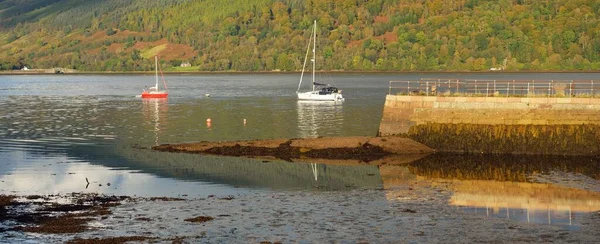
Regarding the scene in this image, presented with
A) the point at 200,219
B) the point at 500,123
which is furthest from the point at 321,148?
the point at 200,219

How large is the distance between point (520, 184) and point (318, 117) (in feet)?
162

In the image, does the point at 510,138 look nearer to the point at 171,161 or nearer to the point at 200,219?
the point at 171,161

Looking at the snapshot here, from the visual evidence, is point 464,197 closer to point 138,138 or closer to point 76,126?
point 138,138

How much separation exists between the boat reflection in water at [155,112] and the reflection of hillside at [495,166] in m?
22.6

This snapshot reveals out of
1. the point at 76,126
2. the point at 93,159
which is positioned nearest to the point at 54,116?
the point at 76,126

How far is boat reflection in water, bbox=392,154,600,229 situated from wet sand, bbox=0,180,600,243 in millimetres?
1235

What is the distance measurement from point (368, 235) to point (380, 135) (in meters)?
27.5

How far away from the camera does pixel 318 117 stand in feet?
311

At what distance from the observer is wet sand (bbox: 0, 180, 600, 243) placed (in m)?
33.2

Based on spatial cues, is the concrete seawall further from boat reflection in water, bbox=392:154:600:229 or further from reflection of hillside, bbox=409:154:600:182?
boat reflection in water, bbox=392:154:600:229

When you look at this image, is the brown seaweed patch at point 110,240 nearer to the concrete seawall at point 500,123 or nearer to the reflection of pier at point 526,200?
the reflection of pier at point 526,200

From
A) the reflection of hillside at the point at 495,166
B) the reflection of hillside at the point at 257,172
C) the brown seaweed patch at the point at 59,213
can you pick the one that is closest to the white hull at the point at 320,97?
the reflection of hillside at the point at 257,172

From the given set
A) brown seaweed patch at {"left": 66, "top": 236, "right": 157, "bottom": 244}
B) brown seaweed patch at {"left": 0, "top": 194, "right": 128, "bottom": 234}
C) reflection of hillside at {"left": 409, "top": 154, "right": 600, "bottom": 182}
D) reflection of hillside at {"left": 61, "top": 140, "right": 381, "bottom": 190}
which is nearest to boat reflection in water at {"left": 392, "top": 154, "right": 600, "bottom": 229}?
reflection of hillside at {"left": 409, "top": 154, "right": 600, "bottom": 182}

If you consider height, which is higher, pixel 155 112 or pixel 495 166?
pixel 495 166
